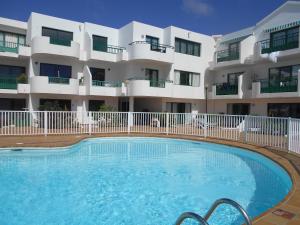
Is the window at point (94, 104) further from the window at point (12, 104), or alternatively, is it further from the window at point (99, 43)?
the window at point (12, 104)

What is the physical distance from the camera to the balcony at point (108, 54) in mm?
23094

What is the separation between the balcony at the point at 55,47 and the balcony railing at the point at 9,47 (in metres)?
1.87

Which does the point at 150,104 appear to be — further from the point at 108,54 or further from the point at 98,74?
the point at 108,54

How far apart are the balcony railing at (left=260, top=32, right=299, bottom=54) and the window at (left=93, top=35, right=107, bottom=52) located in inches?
Answer: 538

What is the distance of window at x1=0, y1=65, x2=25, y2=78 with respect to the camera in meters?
22.8

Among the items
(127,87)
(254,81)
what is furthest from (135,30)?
(254,81)

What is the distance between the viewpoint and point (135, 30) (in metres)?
23.8

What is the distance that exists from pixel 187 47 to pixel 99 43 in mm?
8606

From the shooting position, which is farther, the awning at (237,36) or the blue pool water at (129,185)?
the awning at (237,36)

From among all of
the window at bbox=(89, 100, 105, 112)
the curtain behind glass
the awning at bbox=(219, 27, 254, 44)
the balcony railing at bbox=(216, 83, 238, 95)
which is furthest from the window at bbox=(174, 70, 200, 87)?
the window at bbox=(89, 100, 105, 112)

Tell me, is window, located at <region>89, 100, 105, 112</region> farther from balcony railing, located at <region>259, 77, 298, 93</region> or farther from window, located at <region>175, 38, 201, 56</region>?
balcony railing, located at <region>259, 77, 298, 93</region>

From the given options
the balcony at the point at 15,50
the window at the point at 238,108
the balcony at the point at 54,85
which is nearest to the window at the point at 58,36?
the balcony at the point at 15,50

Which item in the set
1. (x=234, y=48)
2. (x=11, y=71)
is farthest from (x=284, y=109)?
(x=11, y=71)

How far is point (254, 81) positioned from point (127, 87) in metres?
11.1
